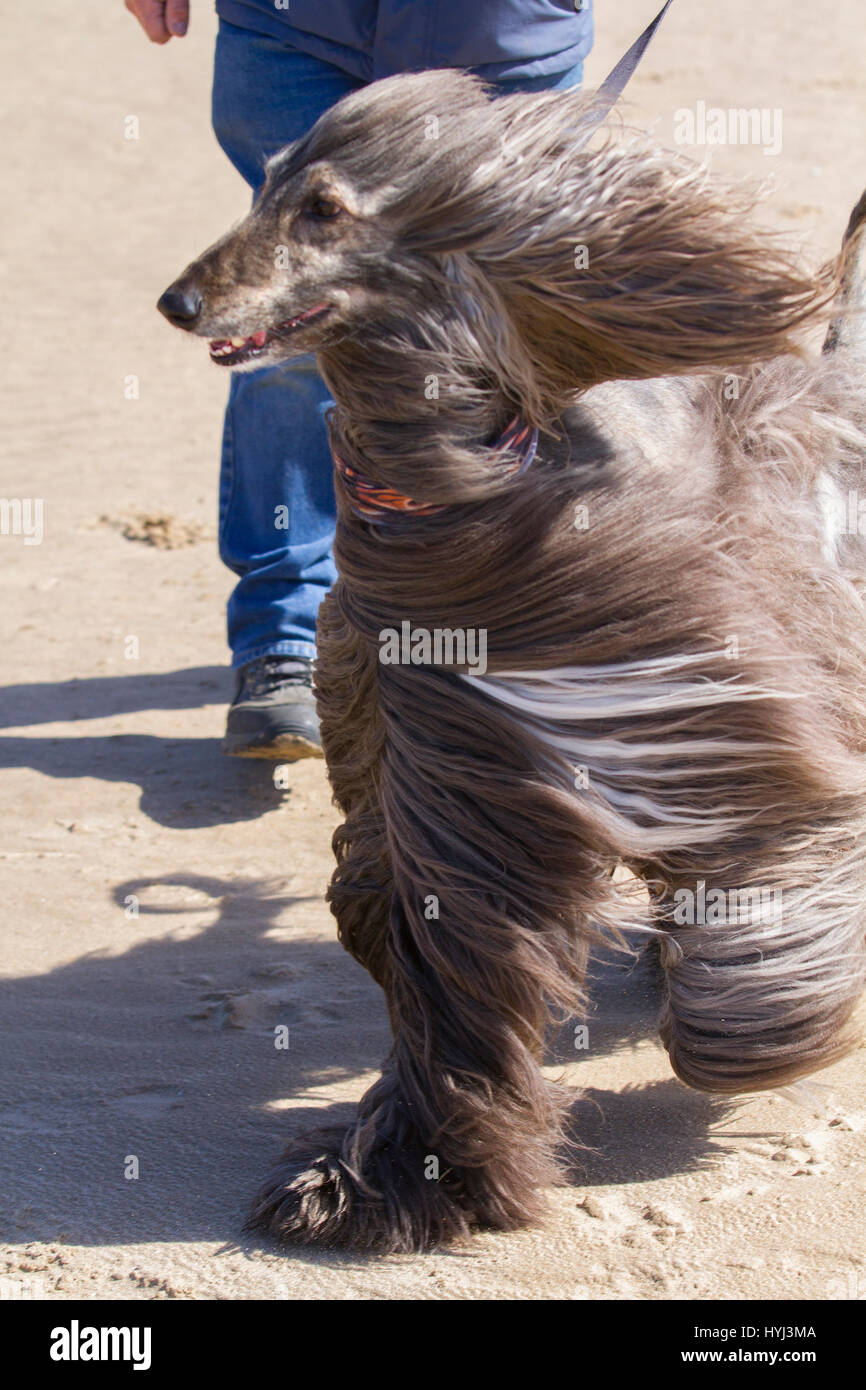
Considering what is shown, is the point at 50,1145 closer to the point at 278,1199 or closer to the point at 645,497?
the point at 278,1199

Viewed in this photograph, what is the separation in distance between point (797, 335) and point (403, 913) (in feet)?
3.13

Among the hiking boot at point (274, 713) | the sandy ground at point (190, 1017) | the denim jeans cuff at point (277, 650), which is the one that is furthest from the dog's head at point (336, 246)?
the denim jeans cuff at point (277, 650)

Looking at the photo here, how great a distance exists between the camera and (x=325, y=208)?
1.98 metres

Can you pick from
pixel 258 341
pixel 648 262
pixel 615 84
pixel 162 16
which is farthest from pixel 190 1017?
pixel 162 16

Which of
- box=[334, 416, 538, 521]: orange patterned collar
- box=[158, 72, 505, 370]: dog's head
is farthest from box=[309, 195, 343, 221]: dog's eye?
box=[334, 416, 538, 521]: orange patterned collar

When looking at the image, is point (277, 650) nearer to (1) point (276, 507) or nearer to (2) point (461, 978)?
(1) point (276, 507)

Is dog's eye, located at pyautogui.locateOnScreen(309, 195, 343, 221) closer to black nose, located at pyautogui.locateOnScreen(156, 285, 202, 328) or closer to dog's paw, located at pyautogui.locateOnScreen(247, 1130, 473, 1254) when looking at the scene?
black nose, located at pyautogui.locateOnScreen(156, 285, 202, 328)

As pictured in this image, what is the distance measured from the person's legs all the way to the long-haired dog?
151 centimetres

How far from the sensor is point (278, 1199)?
218cm

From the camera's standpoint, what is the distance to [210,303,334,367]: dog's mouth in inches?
77.9

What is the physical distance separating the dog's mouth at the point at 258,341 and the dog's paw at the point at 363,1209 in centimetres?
112

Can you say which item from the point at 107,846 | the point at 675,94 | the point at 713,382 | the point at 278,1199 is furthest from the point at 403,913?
the point at 675,94

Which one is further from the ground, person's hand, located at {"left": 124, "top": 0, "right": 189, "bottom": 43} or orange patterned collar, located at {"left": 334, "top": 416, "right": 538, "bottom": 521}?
person's hand, located at {"left": 124, "top": 0, "right": 189, "bottom": 43}

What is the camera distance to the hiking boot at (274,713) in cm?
374
